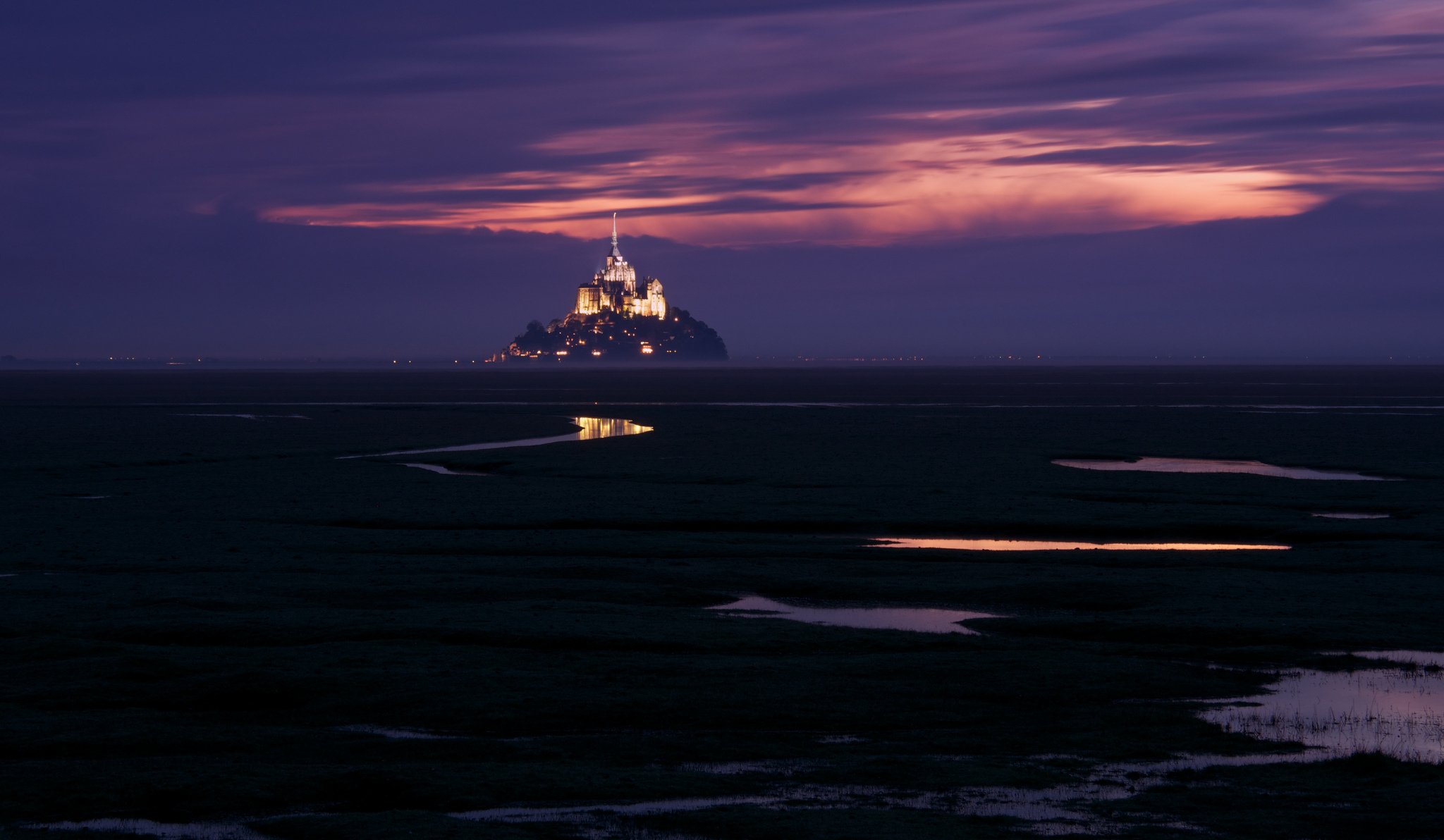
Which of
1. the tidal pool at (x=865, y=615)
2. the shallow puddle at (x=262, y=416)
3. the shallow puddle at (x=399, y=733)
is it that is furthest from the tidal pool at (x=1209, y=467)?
the shallow puddle at (x=262, y=416)

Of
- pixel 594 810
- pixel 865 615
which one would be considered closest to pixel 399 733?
pixel 594 810

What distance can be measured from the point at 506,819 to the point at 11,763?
4317 millimetres

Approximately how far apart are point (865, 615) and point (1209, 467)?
2700cm

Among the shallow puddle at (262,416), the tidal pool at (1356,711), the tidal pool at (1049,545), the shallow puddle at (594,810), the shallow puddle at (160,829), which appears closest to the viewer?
the shallow puddle at (160,829)

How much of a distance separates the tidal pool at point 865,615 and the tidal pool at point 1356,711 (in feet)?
14.2

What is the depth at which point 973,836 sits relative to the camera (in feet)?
33.0

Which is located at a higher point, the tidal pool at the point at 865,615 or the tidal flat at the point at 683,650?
Result: the tidal flat at the point at 683,650

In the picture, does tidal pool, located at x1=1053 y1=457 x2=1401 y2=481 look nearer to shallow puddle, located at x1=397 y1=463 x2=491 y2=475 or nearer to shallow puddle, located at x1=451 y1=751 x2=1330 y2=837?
shallow puddle, located at x1=397 y1=463 x2=491 y2=475

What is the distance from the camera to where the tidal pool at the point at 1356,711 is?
12.7 metres

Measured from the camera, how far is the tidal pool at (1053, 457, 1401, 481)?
4031cm

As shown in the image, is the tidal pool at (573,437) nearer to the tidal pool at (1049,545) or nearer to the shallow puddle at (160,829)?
the tidal pool at (1049,545)

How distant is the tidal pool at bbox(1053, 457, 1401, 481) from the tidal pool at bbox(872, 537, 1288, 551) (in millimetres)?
13760

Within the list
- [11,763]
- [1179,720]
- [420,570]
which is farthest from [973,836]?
[420,570]

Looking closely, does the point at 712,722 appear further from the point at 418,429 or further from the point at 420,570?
the point at 418,429
